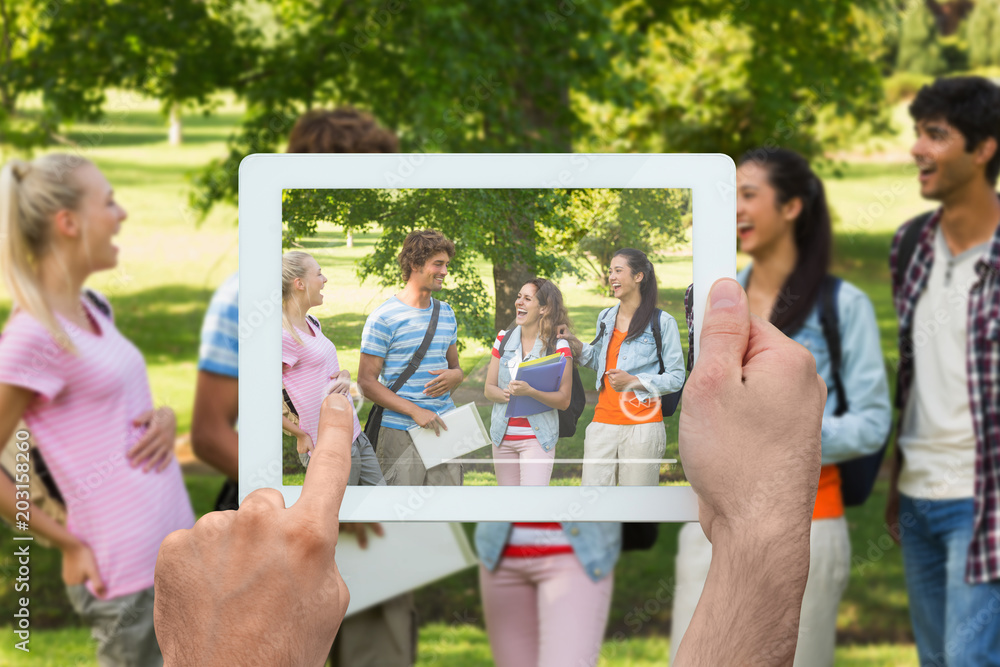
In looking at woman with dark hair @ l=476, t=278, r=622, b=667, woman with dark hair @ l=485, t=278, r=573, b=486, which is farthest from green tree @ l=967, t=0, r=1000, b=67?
woman with dark hair @ l=485, t=278, r=573, b=486

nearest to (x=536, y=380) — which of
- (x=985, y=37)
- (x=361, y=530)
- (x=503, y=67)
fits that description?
(x=361, y=530)

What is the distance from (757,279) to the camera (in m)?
2.50

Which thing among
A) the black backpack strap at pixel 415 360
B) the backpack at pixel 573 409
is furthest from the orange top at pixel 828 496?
the black backpack strap at pixel 415 360

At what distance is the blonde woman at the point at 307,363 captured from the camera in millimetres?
1276

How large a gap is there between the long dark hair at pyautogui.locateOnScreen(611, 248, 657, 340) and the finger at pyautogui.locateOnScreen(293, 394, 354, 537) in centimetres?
51

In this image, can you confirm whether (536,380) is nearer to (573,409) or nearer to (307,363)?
(573,409)

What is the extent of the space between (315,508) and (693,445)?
62 centimetres

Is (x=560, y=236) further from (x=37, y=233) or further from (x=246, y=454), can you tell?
(x=37, y=233)

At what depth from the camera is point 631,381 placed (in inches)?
50.9

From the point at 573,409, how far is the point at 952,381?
72.5 inches

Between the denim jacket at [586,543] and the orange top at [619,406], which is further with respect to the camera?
the denim jacket at [586,543]

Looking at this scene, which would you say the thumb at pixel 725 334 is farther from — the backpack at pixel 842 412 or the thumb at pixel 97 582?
the thumb at pixel 97 582

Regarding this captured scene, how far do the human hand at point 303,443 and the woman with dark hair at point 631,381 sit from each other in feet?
1.59

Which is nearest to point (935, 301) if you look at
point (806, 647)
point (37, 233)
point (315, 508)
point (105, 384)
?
point (806, 647)
